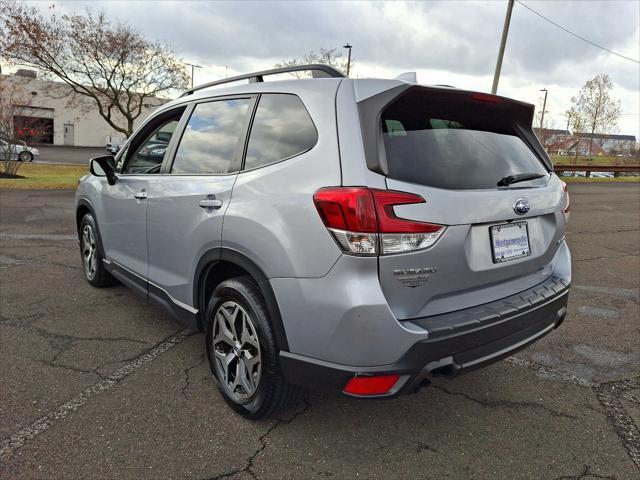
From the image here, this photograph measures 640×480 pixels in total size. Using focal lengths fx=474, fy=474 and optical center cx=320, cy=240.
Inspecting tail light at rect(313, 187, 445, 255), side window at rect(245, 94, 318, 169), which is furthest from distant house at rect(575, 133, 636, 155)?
tail light at rect(313, 187, 445, 255)

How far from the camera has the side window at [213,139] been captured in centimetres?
278

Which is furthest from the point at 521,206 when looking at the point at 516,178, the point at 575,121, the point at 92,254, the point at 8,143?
the point at 575,121

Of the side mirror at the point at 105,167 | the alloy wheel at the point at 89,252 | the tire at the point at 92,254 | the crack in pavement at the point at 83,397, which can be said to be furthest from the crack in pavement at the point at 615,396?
the alloy wheel at the point at 89,252

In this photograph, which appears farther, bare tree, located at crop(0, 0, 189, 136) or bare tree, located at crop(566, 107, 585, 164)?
bare tree, located at crop(566, 107, 585, 164)

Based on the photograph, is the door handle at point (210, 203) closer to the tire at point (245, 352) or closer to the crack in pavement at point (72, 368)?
the tire at point (245, 352)

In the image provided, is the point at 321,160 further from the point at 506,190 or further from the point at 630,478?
the point at 630,478

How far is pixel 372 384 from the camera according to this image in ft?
6.73

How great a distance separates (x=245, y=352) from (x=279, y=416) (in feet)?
1.45

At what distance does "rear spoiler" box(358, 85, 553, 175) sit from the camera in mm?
2084

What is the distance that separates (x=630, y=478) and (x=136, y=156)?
12.7ft

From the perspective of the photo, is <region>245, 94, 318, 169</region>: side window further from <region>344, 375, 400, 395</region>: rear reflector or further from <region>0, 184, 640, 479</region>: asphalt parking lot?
<region>0, 184, 640, 479</region>: asphalt parking lot

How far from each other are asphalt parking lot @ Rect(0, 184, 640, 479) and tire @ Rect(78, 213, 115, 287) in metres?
0.48

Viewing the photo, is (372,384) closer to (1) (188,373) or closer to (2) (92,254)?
(1) (188,373)

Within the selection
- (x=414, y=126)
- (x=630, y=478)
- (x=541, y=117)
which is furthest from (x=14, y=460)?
(x=541, y=117)
